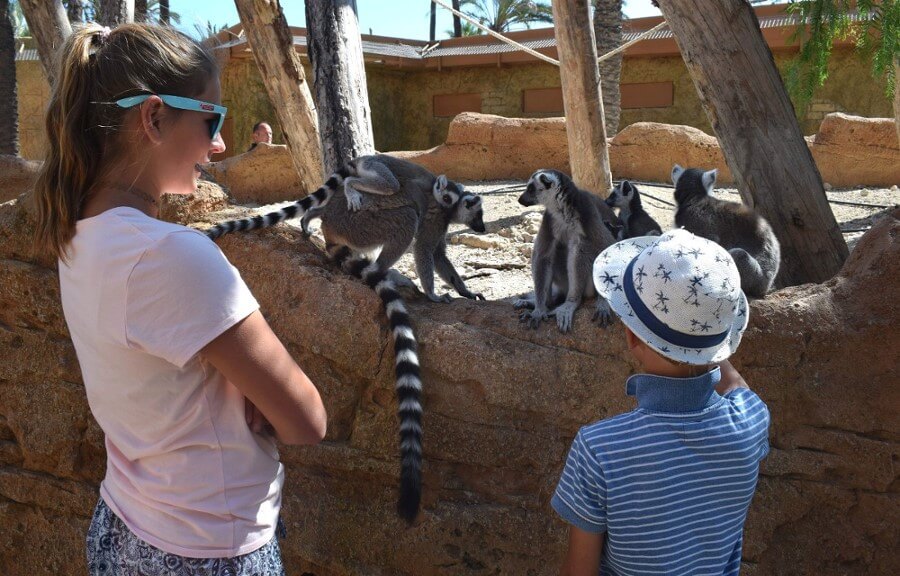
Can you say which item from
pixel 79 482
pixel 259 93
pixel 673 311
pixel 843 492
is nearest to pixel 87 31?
pixel 673 311

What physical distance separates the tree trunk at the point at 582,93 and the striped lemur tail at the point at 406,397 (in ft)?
12.7

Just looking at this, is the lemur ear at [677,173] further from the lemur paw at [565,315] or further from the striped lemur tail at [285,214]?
the striped lemur tail at [285,214]

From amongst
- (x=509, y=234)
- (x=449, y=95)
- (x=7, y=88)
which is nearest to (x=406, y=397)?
(x=509, y=234)

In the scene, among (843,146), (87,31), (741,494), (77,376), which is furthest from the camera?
(843,146)

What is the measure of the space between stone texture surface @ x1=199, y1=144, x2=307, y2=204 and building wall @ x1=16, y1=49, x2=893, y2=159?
6750 millimetres

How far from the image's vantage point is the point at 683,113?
20.3 metres

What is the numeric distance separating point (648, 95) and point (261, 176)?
468 inches

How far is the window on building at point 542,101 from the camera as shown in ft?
70.8

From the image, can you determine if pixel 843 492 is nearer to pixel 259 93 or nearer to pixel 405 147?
pixel 259 93

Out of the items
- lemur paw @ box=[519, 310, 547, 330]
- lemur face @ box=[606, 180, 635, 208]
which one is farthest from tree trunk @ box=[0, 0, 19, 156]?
lemur paw @ box=[519, 310, 547, 330]

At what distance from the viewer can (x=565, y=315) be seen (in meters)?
3.19

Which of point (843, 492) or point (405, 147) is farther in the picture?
point (405, 147)

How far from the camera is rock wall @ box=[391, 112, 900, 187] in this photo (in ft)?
35.8

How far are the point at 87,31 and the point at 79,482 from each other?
101 inches
